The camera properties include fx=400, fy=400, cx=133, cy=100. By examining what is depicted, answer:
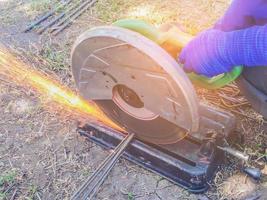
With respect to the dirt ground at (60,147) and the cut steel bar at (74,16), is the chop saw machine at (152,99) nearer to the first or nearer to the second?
the dirt ground at (60,147)

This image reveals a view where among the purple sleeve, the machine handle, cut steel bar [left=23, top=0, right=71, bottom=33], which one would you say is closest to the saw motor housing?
the machine handle

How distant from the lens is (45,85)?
9.00ft

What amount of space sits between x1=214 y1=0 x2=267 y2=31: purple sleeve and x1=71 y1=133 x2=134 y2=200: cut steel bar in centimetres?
78

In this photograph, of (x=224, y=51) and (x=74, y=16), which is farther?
(x=74, y=16)

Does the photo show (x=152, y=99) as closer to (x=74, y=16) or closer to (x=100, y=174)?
(x=100, y=174)

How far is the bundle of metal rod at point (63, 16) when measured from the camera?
10.6 feet

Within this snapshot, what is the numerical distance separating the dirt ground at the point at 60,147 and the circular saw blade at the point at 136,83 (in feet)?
0.94

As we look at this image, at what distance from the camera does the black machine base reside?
1980 mm

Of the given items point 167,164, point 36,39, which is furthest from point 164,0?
point 167,164

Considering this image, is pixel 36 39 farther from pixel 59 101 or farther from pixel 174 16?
pixel 174 16

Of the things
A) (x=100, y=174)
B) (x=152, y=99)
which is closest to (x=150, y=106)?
(x=152, y=99)

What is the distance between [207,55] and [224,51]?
3.3 inches

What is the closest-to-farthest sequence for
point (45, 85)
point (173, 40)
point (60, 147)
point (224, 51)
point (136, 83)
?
point (224, 51), point (136, 83), point (173, 40), point (60, 147), point (45, 85)

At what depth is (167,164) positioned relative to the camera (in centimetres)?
204
